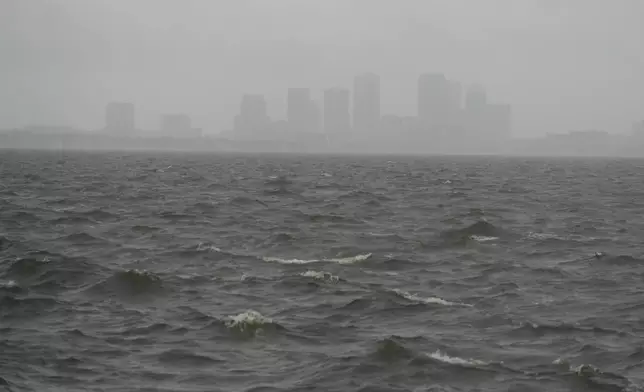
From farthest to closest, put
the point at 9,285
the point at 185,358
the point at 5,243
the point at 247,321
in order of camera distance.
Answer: the point at 5,243
the point at 9,285
the point at 247,321
the point at 185,358

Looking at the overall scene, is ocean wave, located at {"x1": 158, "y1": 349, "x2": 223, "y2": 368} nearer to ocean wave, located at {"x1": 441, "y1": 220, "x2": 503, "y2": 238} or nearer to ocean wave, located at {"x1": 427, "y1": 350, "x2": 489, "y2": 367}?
ocean wave, located at {"x1": 427, "y1": 350, "x2": 489, "y2": 367}

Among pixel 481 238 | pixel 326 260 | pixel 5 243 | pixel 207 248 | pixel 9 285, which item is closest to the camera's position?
pixel 9 285

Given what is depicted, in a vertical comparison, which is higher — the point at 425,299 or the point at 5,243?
the point at 5,243

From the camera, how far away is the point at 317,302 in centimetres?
1573

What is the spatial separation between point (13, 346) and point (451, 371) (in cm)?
759

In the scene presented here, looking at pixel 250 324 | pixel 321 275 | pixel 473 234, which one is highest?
pixel 473 234

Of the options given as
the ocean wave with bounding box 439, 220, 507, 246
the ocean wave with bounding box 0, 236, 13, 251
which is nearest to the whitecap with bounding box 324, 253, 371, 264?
the ocean wave with bounding box 439, 220, 507, 246

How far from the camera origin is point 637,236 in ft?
85.6

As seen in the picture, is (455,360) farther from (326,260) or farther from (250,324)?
(326,260)

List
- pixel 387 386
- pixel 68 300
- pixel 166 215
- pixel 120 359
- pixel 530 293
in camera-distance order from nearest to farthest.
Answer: pixel 387 386, pixel 120 359, pixel 68 300, pixel 530 293, pixel 166 215

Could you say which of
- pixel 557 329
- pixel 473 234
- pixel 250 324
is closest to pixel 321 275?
pixel 250 324

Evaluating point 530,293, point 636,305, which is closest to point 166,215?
point 530,293

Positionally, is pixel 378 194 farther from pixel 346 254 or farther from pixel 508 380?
pixel 508 380

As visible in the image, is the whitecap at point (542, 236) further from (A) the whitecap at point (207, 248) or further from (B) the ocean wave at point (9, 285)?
(B) the ocean wave at point (9, 285)
